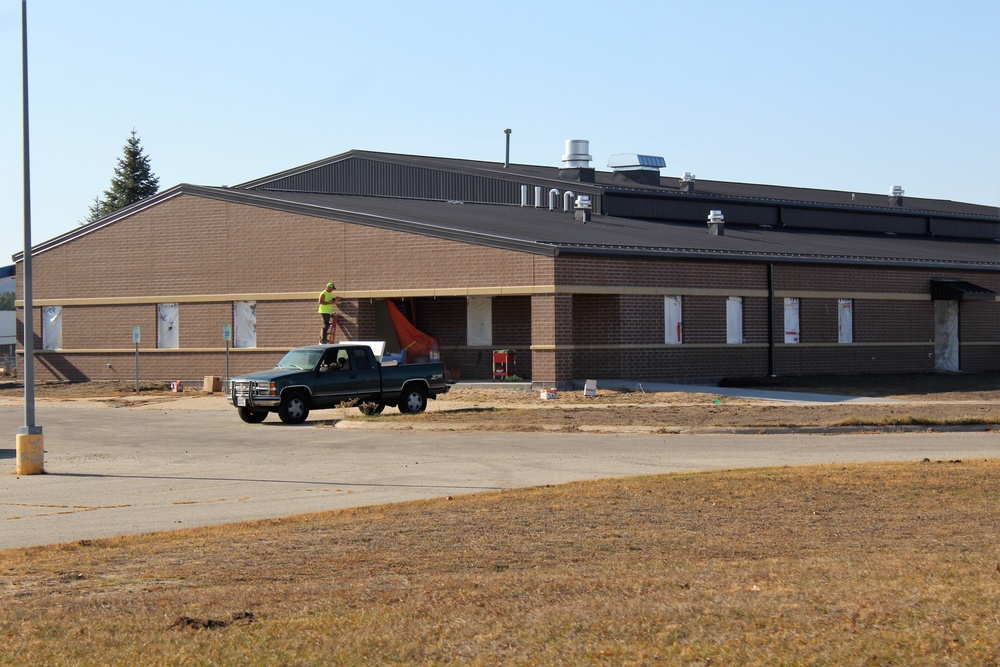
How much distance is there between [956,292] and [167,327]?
2617cm

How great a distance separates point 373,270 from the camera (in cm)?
Result: 3766

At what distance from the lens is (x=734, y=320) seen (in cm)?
3853

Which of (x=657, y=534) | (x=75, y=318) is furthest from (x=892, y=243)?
(x=657, y=534)

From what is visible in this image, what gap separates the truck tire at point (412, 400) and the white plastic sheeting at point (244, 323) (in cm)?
1193

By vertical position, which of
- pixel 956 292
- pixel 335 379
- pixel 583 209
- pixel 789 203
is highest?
pixel 789 203

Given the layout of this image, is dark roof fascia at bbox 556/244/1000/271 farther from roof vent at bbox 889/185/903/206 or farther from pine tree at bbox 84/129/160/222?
pine tree at bbox 84/129/160/222

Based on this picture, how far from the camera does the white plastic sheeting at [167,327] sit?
41.9 meters

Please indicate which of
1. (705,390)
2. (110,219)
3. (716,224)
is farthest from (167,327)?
(716,224)

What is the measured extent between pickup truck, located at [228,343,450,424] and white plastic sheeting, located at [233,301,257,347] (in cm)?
1131

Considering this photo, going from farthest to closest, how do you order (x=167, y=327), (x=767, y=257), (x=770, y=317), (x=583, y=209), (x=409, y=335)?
(x=583, y=209), (x=167, y=327), (x=770, y=317), (x=767, y=257), (x=409, y=335)

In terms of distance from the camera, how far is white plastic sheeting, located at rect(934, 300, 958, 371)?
44.0m

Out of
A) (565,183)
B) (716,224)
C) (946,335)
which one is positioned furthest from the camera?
(565,183)

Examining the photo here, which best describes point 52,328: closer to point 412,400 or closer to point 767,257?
point 412,400

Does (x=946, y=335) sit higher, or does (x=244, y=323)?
(x=244, y=323)
